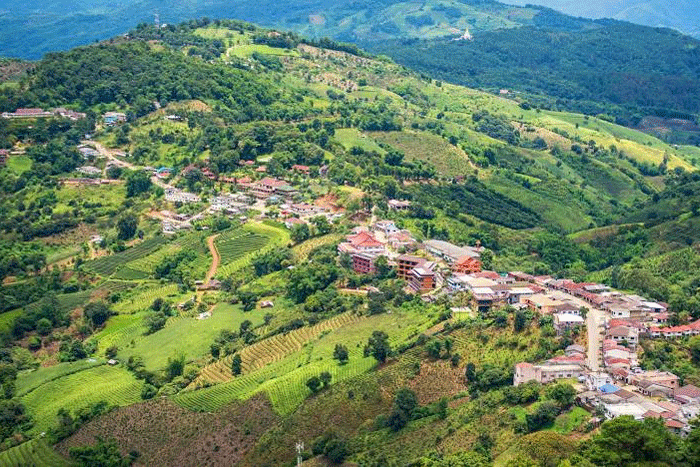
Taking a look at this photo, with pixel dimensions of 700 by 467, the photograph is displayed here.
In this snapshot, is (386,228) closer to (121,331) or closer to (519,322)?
(121,331)

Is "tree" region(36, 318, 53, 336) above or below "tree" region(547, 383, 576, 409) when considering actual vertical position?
below

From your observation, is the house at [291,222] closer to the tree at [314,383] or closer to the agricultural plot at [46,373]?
the agricultural plot at [46,373]

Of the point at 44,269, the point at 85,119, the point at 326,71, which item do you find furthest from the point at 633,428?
the point at 326,71

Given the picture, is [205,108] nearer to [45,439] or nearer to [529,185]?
[529,185]

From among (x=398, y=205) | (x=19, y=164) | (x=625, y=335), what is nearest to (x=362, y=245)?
(x=398, y=205)

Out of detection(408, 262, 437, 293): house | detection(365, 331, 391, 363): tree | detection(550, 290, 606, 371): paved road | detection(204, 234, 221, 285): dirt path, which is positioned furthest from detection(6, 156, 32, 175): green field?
detection(550, 290, 606, 371): paved road

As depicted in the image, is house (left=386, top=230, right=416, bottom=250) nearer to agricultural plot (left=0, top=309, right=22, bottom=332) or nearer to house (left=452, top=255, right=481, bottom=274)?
house (left=452, top=255, right=481, bottom=274)

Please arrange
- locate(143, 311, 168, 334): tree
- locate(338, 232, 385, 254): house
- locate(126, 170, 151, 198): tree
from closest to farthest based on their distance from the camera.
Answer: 1. locate(143, 311, 168, 334): tree
2. locate(338, 232, 385, 254): house
3. locate(126, 170, 151, 198): tree
